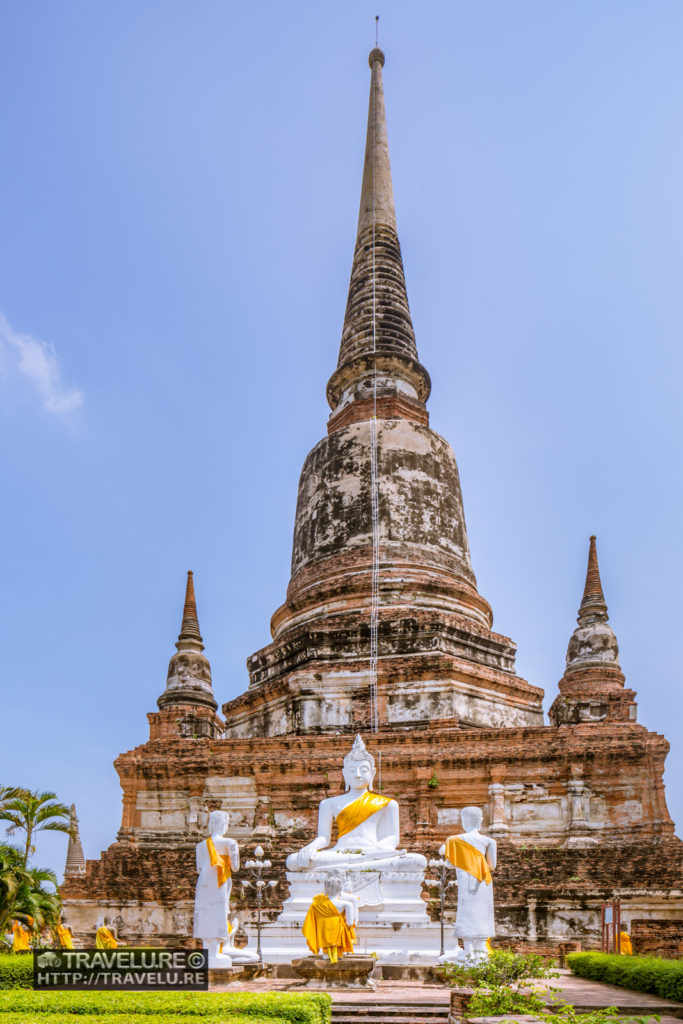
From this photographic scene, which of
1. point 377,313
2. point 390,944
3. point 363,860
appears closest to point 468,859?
point 390,944

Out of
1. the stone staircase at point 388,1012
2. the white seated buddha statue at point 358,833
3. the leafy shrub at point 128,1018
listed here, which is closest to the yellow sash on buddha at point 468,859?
the white seated buddha statue at point 358,833

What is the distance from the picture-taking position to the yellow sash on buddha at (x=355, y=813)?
582 inches

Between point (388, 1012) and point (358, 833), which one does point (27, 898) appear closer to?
point (358, 833)

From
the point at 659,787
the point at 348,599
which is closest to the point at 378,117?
the point at 348,599

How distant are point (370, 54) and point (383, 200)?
8715 mm

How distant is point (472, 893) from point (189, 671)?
15.5 meters

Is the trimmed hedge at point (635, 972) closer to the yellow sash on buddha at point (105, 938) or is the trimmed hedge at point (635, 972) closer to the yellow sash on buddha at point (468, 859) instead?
the yellow sash on buddha at point (468, 859)

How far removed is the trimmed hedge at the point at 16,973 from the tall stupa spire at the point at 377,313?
18.8 metres

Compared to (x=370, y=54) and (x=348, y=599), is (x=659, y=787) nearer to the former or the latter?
(x=348, y=599)

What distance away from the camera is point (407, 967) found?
11859 millimetres

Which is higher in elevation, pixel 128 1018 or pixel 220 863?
pixel 220 863

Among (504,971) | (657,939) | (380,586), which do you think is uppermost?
(380,586)

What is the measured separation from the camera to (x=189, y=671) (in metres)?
26.1

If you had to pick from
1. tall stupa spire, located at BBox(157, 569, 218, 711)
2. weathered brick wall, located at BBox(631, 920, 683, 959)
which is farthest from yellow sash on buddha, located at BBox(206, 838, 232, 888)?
tall stupa spire, located at BBox(157, 569, 218, 711)
